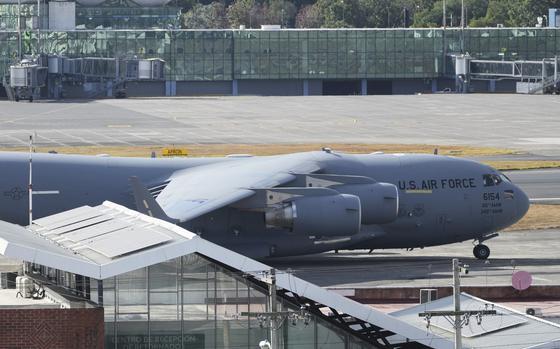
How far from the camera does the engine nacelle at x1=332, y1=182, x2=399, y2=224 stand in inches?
1960

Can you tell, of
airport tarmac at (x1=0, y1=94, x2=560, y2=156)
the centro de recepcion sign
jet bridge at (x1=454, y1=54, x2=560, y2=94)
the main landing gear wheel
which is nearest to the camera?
the centro de recepcion sign

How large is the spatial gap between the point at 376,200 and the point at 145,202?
7.69 meters

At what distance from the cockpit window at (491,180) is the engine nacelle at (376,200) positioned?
4340 millimetres

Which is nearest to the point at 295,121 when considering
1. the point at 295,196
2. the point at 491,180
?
the point at 491,180

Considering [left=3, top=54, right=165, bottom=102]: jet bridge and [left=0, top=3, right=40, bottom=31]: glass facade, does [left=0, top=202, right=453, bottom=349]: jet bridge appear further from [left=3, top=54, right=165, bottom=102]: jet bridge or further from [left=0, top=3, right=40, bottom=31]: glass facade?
[left=0, top=3, right=40, bottom=31]: glass facade

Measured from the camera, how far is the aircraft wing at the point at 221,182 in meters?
49.1

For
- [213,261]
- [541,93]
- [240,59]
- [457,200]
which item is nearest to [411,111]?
[541,93]

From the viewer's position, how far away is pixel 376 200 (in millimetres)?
49938

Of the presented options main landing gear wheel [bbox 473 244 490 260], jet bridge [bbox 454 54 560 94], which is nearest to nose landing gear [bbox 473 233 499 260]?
main landing gear wheel [bbox 473 244 490 260]

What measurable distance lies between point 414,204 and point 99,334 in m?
25.6

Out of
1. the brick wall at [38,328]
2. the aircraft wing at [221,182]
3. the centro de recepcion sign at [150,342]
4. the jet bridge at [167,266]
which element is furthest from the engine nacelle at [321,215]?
the brick wall at [38,328]

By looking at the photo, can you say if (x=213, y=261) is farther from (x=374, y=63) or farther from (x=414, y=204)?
(x=374, y=63)

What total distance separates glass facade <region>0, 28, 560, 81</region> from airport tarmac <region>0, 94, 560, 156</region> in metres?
16.5

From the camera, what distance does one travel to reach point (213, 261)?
28500 mm
